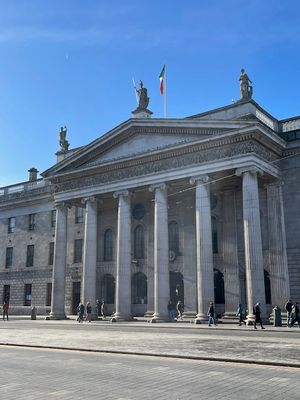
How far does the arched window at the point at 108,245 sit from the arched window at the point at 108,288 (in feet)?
5.62

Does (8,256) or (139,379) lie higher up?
(8,256)

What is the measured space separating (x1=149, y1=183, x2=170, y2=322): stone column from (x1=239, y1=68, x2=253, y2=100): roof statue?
8.91 m

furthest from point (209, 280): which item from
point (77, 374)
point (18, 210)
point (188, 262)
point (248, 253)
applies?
point (18, 210)

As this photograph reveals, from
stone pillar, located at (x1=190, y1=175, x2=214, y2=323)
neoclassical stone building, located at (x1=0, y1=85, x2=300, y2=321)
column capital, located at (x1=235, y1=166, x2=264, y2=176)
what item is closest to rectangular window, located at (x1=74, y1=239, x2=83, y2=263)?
neoclassical stone building, located at (x1=0, y1=85, x2=300, y2=321)

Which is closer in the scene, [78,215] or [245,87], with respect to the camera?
[245,87]

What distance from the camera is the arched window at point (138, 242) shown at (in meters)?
40.6

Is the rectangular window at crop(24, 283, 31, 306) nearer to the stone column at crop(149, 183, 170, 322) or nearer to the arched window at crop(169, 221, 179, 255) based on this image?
the arched window at crop(169, 221, 179, 255)

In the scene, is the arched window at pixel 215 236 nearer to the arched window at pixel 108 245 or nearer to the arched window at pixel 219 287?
the arched window at pixel 219 287

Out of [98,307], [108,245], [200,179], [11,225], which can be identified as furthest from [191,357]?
[11,225]

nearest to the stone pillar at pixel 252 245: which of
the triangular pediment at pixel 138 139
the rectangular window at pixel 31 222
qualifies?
the triangular pediment at pixel 138 139

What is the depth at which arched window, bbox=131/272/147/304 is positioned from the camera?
39.8 meters

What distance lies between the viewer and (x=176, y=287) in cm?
3772

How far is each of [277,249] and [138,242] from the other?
1372 cm

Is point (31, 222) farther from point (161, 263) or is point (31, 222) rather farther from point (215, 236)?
point (215, 236)
